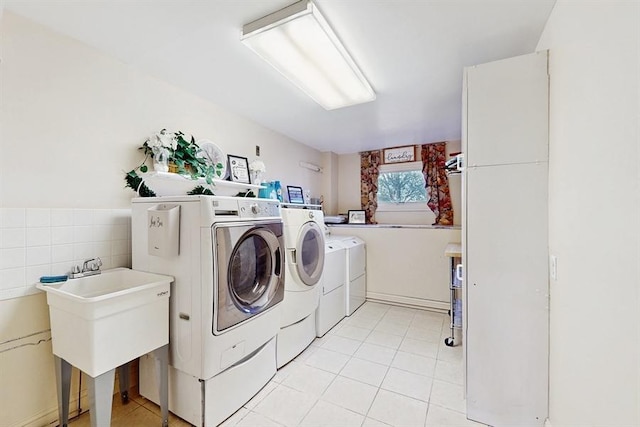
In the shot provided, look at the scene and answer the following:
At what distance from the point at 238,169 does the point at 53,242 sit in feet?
4.87

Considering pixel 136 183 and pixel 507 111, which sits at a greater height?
pixel 507 111

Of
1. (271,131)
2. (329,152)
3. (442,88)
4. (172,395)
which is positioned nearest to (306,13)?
(442,88)

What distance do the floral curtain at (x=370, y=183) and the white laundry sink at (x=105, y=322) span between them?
3.31 m

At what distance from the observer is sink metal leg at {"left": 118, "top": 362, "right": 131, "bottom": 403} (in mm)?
1670

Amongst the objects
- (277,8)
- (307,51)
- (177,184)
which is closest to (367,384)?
(177,184)

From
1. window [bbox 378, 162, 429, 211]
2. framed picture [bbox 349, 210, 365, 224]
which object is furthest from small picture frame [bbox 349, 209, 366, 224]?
window [bbox 378, 162, 429, 211]

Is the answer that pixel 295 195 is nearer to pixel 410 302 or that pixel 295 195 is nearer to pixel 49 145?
pixel 410 302

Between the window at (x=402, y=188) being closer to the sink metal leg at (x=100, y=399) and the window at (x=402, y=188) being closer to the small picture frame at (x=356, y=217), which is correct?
the small picture frame at (x=356, y=217)

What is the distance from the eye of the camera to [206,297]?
4.59 ft

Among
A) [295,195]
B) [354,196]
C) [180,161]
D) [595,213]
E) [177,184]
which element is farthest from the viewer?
[354,196]

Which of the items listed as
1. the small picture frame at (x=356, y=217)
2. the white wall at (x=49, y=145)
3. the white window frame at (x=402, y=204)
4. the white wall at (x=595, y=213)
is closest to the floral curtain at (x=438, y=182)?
the white window frame at (x=402, y=204)

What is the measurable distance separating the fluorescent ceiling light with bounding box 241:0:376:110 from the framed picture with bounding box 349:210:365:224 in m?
2.29

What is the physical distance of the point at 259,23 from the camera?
1423 millimetres

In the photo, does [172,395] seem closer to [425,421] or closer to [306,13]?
[425,421]
